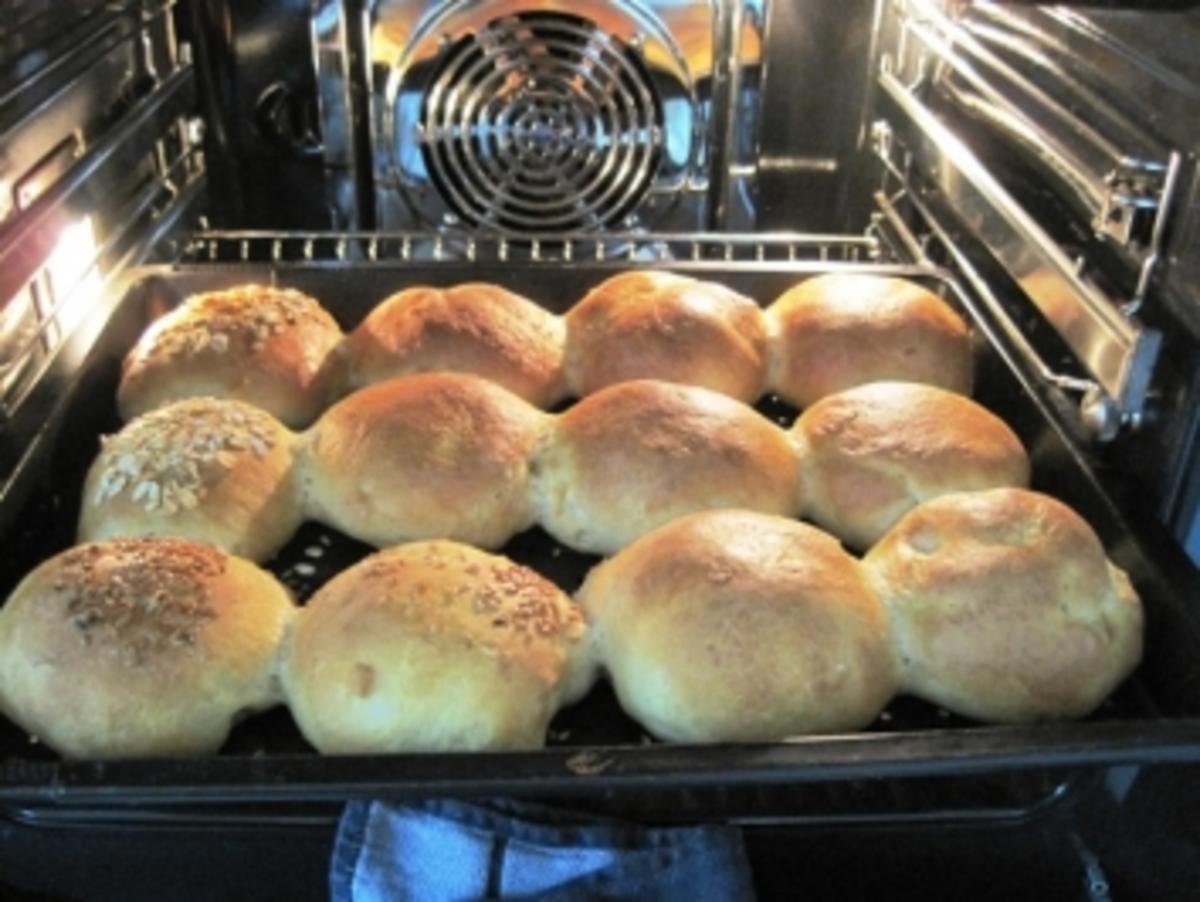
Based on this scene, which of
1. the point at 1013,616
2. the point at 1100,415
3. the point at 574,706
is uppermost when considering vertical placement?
the point at 1100,415

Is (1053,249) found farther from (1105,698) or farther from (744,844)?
(744,844)

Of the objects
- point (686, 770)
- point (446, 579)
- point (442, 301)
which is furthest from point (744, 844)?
point (442, 301)

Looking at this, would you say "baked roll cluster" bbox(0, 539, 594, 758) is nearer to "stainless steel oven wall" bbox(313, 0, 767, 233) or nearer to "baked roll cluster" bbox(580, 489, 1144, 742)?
"baked roll cluster" bbox(580, 489, 1144, 742)

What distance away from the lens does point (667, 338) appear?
1.46m

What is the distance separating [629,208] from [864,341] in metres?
0.48

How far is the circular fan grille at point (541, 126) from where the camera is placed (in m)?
1.71

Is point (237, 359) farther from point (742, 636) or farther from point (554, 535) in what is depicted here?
point (742, 636)

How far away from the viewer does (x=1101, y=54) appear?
1.20 metres

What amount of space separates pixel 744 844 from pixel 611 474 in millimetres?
396

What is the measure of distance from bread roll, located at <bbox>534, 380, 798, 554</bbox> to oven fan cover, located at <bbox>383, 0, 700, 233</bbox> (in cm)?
55

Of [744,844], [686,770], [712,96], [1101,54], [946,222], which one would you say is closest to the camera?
[686,770]

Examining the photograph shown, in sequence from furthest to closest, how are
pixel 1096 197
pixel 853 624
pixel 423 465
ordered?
pixel 423 465
pixel 1096 197
pixel 853 624

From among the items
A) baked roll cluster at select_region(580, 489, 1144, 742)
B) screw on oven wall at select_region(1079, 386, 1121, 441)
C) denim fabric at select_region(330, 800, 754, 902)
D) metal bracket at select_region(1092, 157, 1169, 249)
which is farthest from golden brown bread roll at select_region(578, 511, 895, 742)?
metal bracket at select_region(1092, 157, 1169, 249)

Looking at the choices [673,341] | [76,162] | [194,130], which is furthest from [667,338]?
[194,130]
